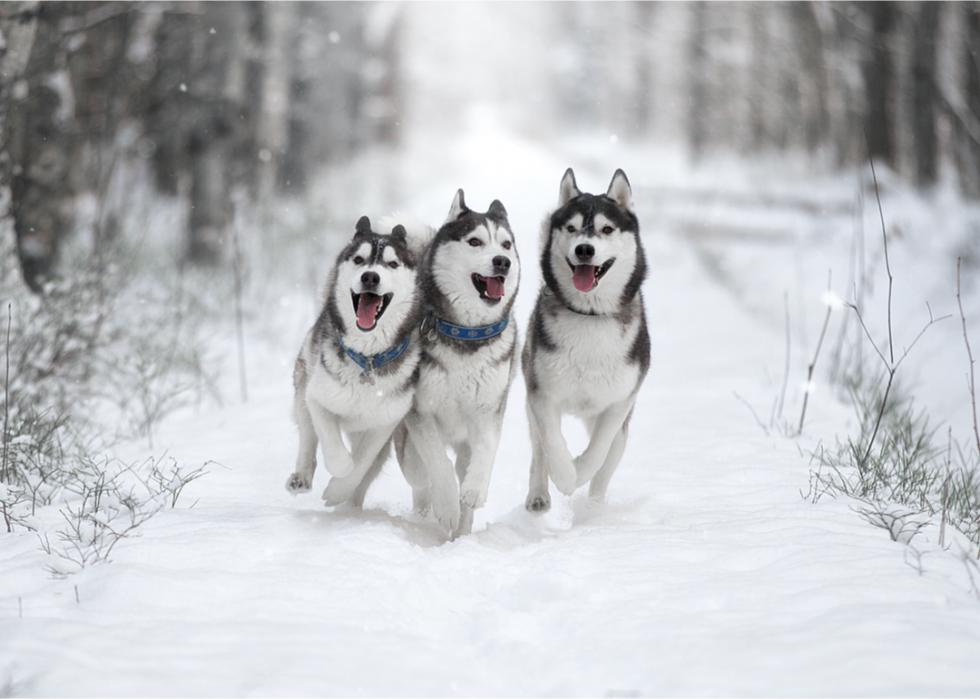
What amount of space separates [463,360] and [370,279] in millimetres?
628

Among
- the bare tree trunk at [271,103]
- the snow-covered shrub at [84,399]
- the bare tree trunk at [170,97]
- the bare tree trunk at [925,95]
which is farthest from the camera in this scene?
the bare tree trunk at [271,103]

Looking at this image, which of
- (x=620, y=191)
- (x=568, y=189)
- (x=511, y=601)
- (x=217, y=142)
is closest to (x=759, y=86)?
(x=217, y=142)

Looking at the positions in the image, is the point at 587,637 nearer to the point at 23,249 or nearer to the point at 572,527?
the point at 572,527

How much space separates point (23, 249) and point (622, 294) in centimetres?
530

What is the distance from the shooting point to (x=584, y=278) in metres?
3.91

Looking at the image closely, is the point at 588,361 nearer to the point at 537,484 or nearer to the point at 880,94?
the point at 537,484

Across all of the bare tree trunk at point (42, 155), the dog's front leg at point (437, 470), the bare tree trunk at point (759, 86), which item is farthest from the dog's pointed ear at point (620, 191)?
the bare tree trunk at point (759, 86)

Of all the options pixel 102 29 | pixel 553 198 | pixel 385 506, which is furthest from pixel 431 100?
pixel 385 506

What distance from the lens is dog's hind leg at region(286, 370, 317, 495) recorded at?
398cm

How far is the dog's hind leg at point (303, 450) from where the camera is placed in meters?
3.98

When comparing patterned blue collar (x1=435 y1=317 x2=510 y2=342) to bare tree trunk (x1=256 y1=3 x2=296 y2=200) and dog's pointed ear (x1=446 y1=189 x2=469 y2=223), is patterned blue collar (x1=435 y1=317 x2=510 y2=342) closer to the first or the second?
dog's pointed ear (x1=446 y1=189 x2=469 y2=223)

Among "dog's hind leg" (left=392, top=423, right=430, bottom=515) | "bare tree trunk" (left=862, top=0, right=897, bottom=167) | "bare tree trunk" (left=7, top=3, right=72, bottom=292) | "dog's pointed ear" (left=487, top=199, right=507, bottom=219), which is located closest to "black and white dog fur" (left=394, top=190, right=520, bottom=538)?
"dog's pointed ear" (left=487, top=199, right=507, bottom=219)

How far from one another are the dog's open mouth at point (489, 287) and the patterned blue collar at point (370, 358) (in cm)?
48

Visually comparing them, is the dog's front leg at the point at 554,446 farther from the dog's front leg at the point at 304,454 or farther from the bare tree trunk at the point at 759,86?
the bare tree trunk at the point at 759,86
